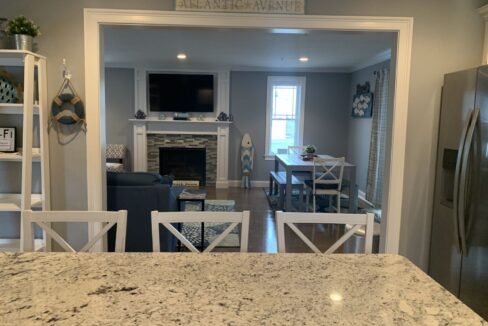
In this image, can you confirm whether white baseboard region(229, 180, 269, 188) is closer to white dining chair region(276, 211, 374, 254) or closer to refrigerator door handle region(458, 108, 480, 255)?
refrigerator door handle region(458, 108, 480, 255)

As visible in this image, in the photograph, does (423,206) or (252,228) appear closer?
(423,206)

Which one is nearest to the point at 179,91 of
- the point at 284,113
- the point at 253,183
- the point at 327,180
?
the point at 284,113

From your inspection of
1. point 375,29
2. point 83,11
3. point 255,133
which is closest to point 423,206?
point 375,29

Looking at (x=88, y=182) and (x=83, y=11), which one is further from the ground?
(x=83, y=11)

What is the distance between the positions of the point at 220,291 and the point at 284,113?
265 inches

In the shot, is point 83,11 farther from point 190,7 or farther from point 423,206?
point 423,206

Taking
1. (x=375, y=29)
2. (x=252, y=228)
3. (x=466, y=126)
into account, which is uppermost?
(x=375, y=29)

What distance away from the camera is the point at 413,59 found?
2.64 metres

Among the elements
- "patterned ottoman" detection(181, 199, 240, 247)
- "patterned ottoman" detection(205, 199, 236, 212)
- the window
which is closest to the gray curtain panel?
the window

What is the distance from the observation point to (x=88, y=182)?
2.67 metres

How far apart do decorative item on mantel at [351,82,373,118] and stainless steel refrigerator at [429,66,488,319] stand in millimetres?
3865

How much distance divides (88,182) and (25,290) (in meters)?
1.63

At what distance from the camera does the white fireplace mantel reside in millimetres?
7383

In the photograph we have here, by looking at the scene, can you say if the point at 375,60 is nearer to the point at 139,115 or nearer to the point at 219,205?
the point at 219,205
